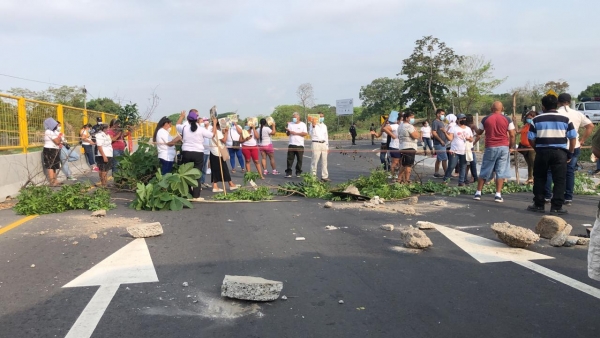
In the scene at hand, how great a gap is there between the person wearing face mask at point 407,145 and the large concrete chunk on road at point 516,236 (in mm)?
5440

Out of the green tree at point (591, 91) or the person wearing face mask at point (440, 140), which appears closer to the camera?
the person wearing face mask at point (440, 140)

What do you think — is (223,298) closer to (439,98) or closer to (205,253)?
(205,253)

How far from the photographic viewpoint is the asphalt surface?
376 cm

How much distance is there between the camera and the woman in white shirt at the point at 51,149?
12.0m

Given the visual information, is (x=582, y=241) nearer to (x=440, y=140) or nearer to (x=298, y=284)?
(x=298, y=284)

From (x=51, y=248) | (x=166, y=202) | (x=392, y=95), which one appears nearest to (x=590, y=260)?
(x=51, y=248)

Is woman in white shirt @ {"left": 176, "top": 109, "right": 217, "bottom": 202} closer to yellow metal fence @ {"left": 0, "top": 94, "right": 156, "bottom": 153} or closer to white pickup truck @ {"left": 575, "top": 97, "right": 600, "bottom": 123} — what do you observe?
yellow metal fence @ {"left": 0, "top": 94, "right": 156, "bottom": 153}

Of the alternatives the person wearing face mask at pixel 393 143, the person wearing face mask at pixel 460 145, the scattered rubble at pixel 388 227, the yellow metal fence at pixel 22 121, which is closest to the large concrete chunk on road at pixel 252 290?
the scattered rubble at pixel 388 227

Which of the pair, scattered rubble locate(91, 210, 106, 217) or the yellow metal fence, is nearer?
scattered rubble locate(91, 210, 106, 217)

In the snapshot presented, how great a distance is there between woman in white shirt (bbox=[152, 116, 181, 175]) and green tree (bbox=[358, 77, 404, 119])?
5772cm

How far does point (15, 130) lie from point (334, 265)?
382 inches

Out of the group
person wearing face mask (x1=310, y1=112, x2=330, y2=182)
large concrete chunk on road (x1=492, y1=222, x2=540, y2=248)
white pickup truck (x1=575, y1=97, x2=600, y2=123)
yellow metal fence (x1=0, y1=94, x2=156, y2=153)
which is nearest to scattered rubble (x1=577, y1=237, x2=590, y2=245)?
large concrete chunk on road (x1=492, y1=222, x2=540, y2=248)

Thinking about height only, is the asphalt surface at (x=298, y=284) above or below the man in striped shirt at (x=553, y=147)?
below

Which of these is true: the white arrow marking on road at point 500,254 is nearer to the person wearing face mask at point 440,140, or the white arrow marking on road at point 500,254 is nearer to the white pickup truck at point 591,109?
the person wearing face mask at point 440,140
